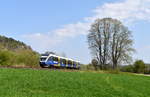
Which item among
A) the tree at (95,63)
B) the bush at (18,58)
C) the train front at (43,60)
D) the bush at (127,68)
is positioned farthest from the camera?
the bush at (127,68)

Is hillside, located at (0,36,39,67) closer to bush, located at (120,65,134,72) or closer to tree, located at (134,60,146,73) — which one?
bush, located at (120,65,134,72)

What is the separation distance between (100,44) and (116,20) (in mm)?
6819

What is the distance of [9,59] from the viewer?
40.5m

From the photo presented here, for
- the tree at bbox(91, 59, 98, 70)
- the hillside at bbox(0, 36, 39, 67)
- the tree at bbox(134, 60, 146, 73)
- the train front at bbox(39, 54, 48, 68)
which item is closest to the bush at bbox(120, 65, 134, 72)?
the tree at bbox(134, 60, 146, 73)

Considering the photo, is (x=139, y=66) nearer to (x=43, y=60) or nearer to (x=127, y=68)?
(x=127, y=68)

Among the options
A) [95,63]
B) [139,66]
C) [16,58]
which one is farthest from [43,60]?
[139,66]

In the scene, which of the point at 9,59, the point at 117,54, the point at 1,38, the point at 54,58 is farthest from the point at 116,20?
the point at 1,38

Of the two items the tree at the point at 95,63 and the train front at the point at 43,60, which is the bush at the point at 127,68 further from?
the train front at the point at 43,60

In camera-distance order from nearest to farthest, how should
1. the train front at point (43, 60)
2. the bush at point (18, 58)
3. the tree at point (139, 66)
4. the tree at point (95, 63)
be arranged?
the bush at point (18, 58) < the train front at point (43, 60) < the tree at point (95, 63) < the tree at point (139, 66)

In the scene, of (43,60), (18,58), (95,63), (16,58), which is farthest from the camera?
(95,63)

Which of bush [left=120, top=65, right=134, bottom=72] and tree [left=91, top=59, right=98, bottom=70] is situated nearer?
tree [left=91, top=59, right=98, bottom=70]

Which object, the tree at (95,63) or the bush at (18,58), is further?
the tree at (95,63)

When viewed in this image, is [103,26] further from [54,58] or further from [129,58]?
[54,58]

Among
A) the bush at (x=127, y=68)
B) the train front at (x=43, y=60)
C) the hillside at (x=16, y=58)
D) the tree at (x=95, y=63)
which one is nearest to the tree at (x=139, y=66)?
the bush at (x=127, y=68)
